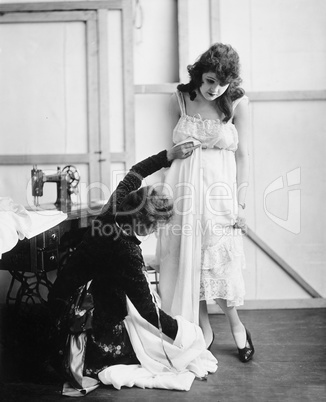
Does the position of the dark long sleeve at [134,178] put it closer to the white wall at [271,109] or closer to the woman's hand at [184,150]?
the woman's hand at [184,150]

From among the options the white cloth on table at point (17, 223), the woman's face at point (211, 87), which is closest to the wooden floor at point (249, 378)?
the white cloth on table at point (17, 223)

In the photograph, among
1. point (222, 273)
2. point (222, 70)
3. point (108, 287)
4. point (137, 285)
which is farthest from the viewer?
point (222, 273)

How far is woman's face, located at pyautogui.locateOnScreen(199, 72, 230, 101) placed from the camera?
2.80m

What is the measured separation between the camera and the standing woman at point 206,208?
284cm

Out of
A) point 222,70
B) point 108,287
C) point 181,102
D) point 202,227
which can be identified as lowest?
point 108,287

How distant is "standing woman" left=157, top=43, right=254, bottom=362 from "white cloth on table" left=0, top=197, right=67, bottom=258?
2.42ft

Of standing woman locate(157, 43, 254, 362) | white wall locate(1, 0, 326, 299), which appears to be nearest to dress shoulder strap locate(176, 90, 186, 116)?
standing woman locate(157, 43, 254, 362)

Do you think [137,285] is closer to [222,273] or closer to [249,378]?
[222,273]

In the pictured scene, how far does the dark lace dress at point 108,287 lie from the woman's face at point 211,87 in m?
0.80

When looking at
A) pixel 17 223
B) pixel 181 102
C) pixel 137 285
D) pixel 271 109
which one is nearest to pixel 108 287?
pixel 137 285

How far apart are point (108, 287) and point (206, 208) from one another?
76 cm

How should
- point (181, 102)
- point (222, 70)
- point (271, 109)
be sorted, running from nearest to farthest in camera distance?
point (222, 70), point (181, 102), point (271, 109)

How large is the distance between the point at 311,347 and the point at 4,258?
6.32 ft

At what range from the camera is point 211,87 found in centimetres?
283
